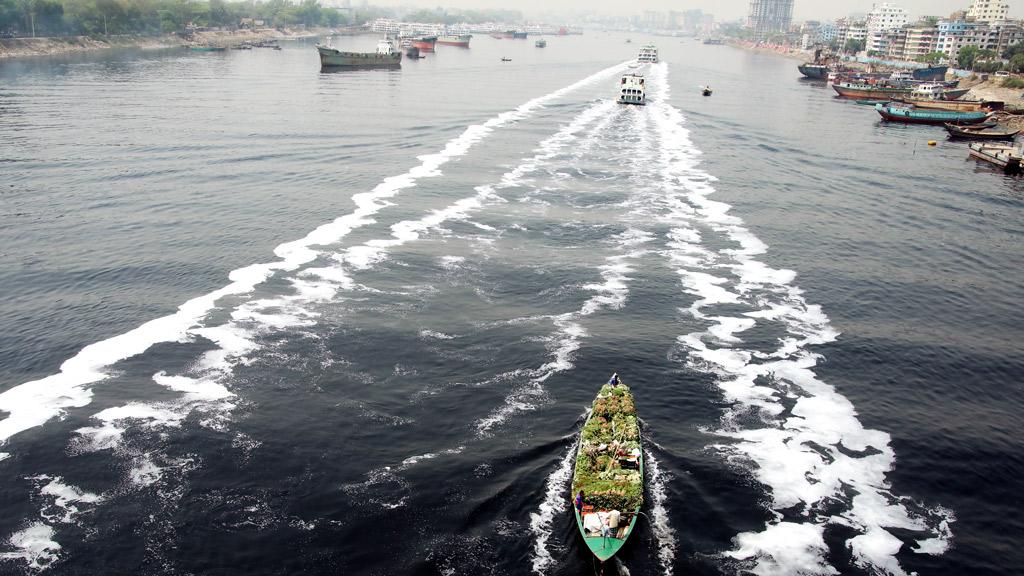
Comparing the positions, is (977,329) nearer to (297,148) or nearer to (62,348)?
(62,348)

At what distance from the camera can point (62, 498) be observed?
37.6m

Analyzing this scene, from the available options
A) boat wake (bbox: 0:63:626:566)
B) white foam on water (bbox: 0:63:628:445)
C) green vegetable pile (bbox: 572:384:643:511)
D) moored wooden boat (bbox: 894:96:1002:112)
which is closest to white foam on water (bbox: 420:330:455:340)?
boat wake (bbox: 0:63:626:566)

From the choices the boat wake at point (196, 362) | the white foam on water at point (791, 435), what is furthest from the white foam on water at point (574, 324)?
the boat wake at point (196, 362)

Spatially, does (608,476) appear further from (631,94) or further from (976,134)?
(631,94)

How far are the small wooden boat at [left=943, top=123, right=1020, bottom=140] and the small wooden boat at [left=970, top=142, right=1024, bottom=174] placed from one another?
19.3ft

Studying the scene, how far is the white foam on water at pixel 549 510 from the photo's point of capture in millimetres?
33969

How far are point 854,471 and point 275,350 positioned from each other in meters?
38.8

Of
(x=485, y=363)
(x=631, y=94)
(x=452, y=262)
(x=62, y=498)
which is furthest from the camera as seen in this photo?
(x=631, y=94)

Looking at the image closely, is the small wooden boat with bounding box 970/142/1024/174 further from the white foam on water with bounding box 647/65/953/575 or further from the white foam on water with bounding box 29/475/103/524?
the white foam on water with bounding box 29/475/103/524

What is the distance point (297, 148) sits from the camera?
114 m

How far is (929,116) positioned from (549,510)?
16701cm

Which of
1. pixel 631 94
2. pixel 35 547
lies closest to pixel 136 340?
pixel 35 547

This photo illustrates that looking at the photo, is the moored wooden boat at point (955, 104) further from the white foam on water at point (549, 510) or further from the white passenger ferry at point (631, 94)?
the white foam on water at point (549, 510)

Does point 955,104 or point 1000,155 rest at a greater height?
point 955,104
